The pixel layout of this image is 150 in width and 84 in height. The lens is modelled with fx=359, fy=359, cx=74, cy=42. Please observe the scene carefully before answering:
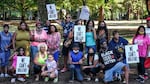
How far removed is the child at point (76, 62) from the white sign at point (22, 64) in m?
1.25

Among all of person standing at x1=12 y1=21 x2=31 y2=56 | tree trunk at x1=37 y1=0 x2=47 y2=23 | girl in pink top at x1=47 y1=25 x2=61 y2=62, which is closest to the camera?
person standing at x1=12 y1=21 x2=31 y2=56

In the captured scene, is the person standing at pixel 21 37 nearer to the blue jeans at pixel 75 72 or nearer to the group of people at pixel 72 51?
the group of people at pixel 72 51

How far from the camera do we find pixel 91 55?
421 inches

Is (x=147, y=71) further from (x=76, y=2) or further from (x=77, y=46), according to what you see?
(x=76, y=2)

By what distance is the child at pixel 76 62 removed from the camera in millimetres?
10352

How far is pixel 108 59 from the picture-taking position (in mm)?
10188

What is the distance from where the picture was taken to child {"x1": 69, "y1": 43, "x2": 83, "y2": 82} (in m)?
10.4

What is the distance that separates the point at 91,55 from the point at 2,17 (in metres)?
54.7

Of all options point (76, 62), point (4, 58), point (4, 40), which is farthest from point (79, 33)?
point (4, 58)

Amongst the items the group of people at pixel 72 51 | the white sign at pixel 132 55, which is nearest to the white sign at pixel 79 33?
the group of people at pixel 72 51

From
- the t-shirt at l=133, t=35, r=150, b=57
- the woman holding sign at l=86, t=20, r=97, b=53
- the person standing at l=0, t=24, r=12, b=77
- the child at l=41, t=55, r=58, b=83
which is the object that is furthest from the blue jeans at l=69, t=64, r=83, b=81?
the person standing at l=0, t=24, r=12, b=77

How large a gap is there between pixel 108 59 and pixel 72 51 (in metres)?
1.09

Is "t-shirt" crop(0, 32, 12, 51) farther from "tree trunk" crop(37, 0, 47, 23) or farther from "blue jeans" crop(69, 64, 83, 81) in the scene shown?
"tree trunk" crop(37, 0, 47, 23)

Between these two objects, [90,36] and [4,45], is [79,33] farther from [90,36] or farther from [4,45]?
[4,45]
